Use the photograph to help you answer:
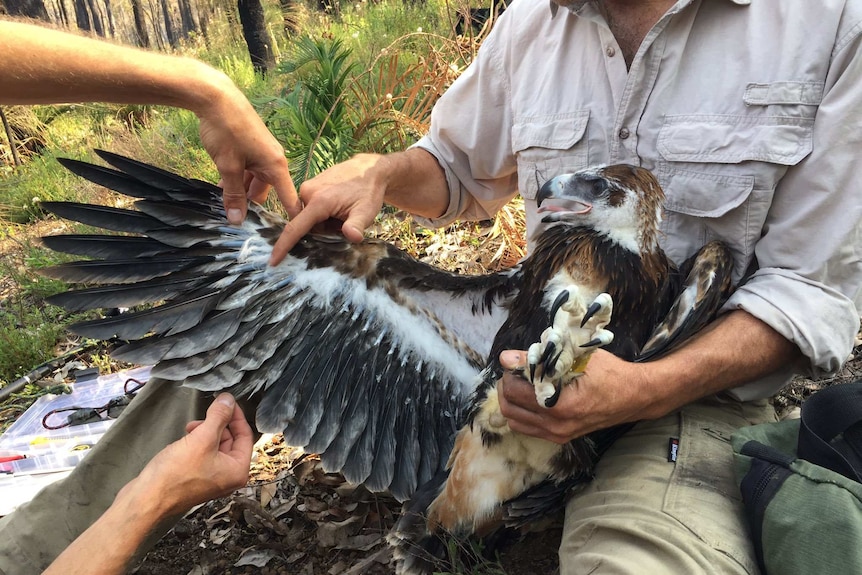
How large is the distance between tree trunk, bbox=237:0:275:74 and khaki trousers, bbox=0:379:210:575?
8.62 meters

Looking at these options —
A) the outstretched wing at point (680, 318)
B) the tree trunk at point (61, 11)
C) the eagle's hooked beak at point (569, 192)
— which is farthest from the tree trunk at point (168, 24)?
the outstretched wing at point (680, 318)

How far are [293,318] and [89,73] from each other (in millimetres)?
1012

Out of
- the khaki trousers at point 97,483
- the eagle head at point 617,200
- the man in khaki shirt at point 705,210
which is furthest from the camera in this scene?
the khaki trousers at point 97,483

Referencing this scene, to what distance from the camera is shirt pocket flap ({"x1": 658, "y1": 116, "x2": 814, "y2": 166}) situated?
72.0 inches

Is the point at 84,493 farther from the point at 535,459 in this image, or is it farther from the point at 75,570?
the point at 535,459

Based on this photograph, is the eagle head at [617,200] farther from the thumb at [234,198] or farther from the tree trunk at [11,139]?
the tree trunk at [11,139]

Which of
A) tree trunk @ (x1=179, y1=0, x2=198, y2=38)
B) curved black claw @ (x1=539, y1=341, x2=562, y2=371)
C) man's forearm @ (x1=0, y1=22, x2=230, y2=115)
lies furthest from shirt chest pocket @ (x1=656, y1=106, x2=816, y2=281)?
tree trunk @ (x1=179, y1=0, x2=198, y2=38)

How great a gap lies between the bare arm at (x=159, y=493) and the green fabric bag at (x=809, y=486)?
149cm

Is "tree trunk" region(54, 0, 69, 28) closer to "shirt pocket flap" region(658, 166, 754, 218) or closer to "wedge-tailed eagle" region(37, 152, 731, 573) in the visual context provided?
"wedge-tailed eagle" region(37, 152, 731, 573)

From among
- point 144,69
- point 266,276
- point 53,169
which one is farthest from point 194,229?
point 53,169

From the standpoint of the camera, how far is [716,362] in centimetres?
179

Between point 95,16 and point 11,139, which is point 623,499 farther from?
point 95,16

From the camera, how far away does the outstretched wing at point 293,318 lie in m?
2.08

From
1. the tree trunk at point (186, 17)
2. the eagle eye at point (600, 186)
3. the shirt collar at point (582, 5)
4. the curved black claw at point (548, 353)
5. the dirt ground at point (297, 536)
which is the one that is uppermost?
the tree trunk at point (186, 17)
